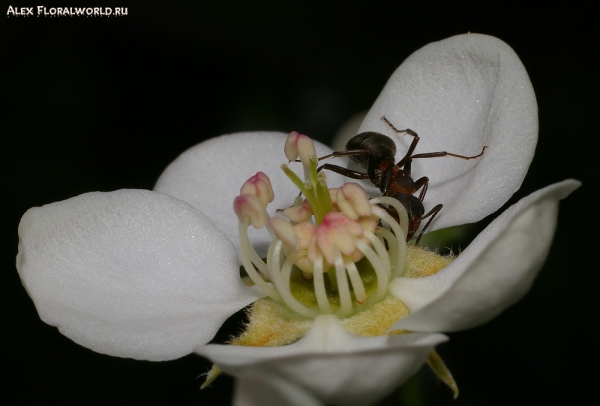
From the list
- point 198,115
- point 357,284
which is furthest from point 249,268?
point 198,115

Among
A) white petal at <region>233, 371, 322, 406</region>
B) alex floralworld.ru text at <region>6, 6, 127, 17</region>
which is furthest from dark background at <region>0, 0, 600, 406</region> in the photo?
white petal at <region>233, 371, 322, 406</region>

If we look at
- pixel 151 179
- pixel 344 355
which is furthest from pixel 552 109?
pixel 344 355

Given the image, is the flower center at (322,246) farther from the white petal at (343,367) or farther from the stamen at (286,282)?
the white petal at (343,367)

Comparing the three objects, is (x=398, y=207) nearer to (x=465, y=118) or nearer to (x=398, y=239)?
(x=398, y=239)

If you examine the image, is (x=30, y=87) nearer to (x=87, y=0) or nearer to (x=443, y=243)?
(x=87, y=0)

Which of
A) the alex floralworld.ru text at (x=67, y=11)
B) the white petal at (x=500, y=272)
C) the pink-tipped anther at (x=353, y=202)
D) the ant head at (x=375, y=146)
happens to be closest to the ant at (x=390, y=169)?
the ant head at (x=375, y=146)

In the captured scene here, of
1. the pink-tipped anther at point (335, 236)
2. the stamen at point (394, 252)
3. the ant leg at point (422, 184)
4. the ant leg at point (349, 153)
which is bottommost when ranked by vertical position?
the stamen at point (394, 252)
